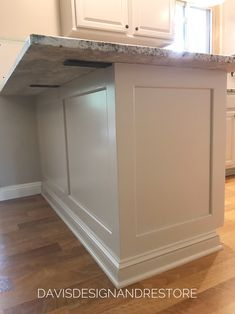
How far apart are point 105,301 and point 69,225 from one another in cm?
72

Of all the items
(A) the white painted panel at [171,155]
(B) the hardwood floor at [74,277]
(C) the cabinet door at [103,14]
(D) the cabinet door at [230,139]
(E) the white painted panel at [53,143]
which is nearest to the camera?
(B) the hardwood floor at [74,277]

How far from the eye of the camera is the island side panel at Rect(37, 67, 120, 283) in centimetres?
104

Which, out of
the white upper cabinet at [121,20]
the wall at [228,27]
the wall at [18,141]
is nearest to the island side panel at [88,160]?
the wall at [18,141]

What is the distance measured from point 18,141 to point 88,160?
4.15 feet

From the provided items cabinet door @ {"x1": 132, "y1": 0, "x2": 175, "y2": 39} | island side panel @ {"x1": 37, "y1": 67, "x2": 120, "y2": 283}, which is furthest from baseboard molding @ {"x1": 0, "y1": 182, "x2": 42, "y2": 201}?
cabinet door @ {"x1": 132, "y1": 0, "x2": 175, "y2": 39}

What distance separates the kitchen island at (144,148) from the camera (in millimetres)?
960

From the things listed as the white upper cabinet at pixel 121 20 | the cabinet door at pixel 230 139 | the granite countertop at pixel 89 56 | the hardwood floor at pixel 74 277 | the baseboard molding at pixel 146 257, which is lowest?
the hardwood floor at pixel 74 277

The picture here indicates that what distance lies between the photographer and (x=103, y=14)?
2.27 m

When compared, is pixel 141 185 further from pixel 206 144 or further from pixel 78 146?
pixel 78 146

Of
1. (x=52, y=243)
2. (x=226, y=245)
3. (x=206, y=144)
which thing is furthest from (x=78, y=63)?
(x=226, y=245)

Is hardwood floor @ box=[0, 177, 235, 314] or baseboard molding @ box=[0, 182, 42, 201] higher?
baseboard molding @ box=[0, 182, 42, 201]

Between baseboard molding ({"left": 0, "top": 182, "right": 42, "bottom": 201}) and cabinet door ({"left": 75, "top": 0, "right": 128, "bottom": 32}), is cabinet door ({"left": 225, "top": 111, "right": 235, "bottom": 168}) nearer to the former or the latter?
cabinet door ({"left": 75, "top": 0, "right": 128, "bottom": 32})

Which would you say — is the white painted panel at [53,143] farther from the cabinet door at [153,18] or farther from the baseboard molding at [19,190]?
the cabinet door at [153,18]

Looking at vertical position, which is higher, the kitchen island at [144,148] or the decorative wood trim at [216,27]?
the decorative wood trim at [216,27]
